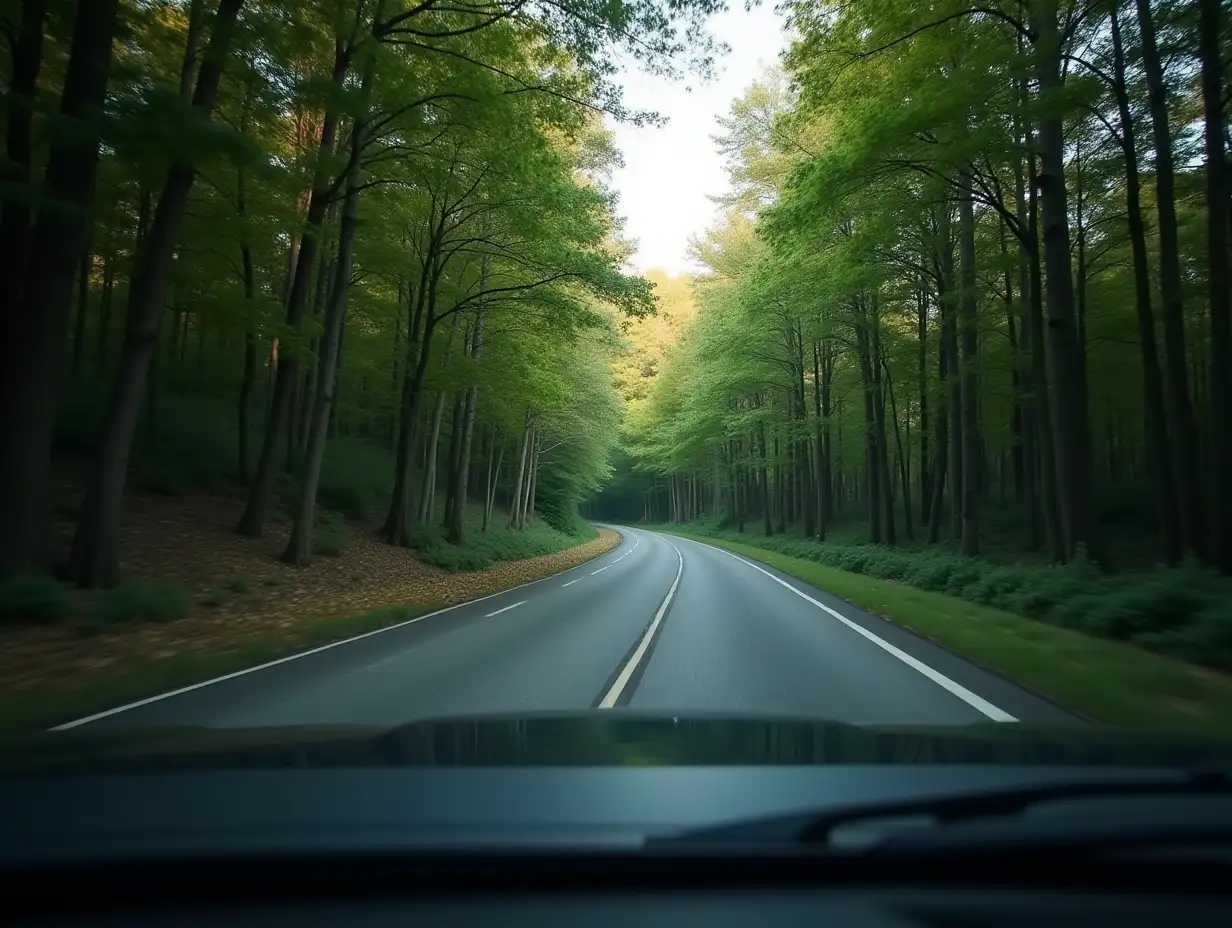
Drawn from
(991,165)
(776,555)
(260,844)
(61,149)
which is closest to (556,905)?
(260,844)

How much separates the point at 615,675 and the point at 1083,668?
15.9 feet

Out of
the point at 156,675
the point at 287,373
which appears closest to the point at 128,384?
the point at 156,675

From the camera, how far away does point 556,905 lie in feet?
7.20

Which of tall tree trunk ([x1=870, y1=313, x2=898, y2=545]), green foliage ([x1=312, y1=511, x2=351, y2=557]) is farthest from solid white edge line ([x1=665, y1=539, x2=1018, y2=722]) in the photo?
tall tree trunk ([x1=870, y1=313, x2=898, y2=545])

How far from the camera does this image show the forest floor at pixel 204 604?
8.20 meters

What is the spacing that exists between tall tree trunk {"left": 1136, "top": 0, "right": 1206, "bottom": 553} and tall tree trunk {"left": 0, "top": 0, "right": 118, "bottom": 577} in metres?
16.6

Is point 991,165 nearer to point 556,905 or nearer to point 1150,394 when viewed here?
point 1150,394

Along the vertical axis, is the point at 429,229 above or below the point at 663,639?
above

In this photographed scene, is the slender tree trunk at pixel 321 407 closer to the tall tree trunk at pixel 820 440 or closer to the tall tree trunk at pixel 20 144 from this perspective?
the tall tree trunk at pixel 20 144

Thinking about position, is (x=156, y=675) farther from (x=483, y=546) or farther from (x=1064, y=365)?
(x=483, y=546)

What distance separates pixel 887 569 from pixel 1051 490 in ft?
15.7

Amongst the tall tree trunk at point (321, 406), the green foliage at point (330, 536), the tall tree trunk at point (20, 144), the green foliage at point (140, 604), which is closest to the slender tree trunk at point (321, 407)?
the tall tree trunk at point (321, 406)

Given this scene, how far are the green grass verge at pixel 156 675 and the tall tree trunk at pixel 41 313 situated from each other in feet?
11.4

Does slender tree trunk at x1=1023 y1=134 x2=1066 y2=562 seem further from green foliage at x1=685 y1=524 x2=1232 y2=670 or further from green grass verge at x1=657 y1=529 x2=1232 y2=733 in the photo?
green grass verge at x1=657 y1=529 x2=1232 y2=733
